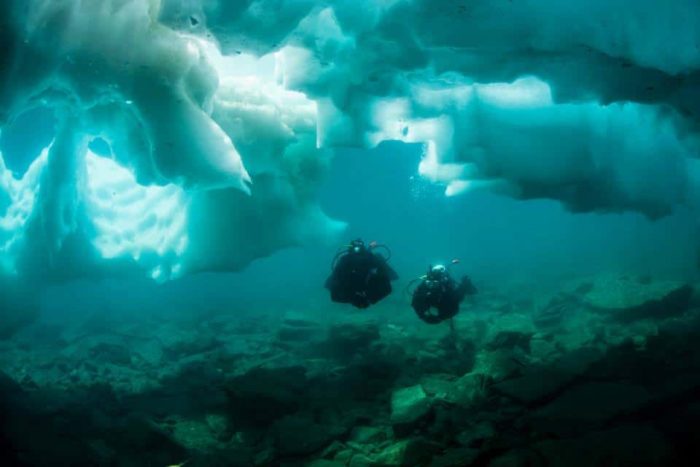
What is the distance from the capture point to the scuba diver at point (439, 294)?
794cm

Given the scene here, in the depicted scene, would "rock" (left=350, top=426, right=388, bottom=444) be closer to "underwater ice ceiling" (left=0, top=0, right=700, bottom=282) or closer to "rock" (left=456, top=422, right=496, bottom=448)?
"rock" (left=456, top=422, right=496, bottom=448)

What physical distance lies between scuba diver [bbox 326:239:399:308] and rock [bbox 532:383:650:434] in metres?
3.07

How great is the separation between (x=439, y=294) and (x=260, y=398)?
11.7 feet

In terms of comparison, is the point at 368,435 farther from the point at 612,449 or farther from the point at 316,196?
the point at 316,196

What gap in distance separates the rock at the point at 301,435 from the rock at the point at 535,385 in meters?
2.14

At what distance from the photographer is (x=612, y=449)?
3719 mm

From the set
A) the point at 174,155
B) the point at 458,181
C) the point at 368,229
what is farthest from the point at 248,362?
the point at 368,229

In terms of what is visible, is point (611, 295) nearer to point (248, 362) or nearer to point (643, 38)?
point (643, 38)

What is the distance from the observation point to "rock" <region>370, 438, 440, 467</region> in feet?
14.2

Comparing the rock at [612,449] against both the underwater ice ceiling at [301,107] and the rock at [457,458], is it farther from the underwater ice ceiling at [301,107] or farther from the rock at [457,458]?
the underwater ice ceiling at [301,107]

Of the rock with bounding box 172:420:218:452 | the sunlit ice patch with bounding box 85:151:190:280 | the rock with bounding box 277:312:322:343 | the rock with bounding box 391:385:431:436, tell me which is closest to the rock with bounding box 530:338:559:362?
the rock with bounding box 391:385:431:436

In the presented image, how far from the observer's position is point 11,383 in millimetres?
6613

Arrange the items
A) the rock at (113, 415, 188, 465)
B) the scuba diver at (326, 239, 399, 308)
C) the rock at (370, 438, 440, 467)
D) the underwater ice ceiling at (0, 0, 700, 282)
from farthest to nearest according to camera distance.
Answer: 1. the scuba diver at (326, 239, 399, 308)
2. the underwater ice ceiling at (0, 0, 700, 282)
3. the rock at (113, 415, 188, 465)
4. the rock at (370, 438, 440, 467)

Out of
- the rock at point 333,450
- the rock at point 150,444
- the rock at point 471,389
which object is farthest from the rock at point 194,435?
the rock at point 471,389
